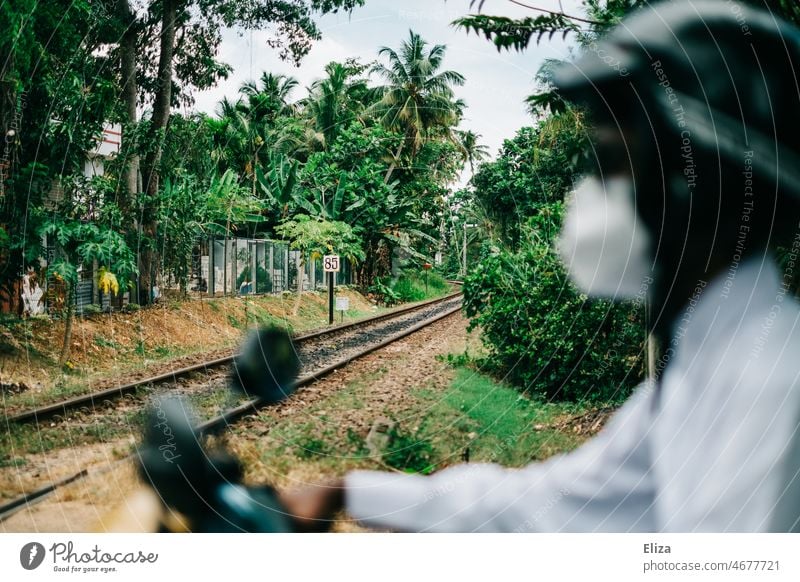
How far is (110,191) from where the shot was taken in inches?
104

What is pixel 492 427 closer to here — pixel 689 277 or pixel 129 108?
pixel 689 277

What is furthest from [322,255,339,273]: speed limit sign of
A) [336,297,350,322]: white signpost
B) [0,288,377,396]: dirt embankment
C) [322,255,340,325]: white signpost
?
[0,288,377,396]: dirt embankment

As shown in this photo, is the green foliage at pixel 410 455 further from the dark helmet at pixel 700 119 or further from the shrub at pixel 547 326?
the dark helmet at pixel 700 119

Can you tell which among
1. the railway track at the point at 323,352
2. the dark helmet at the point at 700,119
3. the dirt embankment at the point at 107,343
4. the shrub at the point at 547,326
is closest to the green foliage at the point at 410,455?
the railway track at the point at 323,352

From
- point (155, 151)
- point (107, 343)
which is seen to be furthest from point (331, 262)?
point (107, 343)

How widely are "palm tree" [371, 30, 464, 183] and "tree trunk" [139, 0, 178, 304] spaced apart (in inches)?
37.0

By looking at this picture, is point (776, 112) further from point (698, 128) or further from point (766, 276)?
point (766, 276)

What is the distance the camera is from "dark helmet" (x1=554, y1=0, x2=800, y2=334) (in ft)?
7.35

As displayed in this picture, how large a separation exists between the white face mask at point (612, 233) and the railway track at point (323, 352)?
73 cm

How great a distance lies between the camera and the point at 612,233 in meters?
2.31

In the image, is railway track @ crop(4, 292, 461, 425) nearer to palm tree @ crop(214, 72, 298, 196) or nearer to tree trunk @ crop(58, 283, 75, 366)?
Result: tree trunk @ crop(58, 283, 75, 366)

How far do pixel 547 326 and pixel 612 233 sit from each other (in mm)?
751

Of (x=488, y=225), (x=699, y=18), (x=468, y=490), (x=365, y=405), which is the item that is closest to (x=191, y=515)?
(x=365, y=405)

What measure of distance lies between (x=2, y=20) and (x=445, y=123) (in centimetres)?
185
